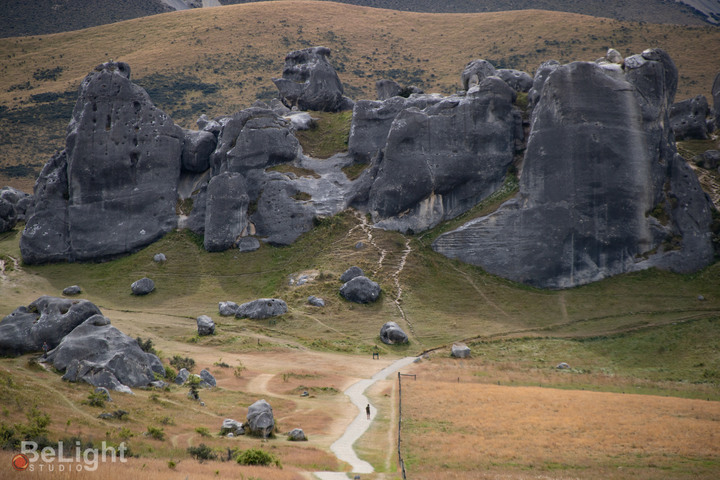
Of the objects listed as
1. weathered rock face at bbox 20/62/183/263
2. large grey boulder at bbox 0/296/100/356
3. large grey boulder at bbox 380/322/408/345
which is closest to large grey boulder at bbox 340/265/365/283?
large grey boulder at bbox 380/322/408/345

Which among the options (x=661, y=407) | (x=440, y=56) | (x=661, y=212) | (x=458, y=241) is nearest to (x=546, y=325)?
(x=458, y=241)

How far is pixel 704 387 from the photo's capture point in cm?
4144

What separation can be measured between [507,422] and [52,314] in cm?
2842

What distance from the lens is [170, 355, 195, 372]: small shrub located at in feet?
137

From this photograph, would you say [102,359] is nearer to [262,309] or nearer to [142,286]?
[262,309]

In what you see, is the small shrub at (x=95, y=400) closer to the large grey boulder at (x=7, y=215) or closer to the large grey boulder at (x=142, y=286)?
the large grey boulder at (x=142, y=286)

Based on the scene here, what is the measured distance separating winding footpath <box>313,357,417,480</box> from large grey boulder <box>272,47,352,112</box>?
180 ft

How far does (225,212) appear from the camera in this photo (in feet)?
239

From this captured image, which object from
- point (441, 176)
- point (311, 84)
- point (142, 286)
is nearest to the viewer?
point (142, 286)

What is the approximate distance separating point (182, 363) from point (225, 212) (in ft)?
109

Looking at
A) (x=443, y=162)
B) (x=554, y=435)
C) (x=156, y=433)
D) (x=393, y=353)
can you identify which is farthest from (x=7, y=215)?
(x=554, y=435)

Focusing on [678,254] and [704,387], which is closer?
[704,387]

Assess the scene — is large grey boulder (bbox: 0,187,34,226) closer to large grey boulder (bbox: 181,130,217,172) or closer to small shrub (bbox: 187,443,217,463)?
large grey boulder (bbox: 181,130,217,172)

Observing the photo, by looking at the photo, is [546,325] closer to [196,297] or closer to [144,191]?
[196,297]
